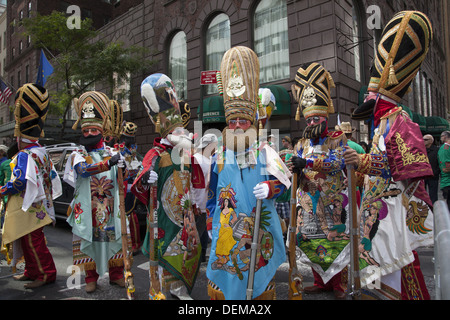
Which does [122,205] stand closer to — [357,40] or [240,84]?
[240,84]

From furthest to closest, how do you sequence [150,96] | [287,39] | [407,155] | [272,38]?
1. [272,38]
2. [287,39]
3. [150,96]
4. [407,155]

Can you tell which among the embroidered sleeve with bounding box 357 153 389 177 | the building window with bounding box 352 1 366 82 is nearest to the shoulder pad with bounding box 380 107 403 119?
the embroidered sleeve with bounding box 357 153 389 177

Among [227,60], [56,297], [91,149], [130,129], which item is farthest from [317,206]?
[130,129]

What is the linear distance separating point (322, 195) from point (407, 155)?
1204mm

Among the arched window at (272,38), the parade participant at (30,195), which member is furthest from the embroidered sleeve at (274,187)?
the arched window at (272,38)

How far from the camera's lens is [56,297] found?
4.05 meters

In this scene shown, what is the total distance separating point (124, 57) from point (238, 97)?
13.9 meters

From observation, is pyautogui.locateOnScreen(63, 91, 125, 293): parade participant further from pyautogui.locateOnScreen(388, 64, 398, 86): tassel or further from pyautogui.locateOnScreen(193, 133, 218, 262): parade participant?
pyautogui.locateOnScreen(388, 64, 398, 86): tassel

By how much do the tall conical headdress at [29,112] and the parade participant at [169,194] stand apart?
83.4 inches

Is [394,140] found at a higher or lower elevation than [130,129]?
lower

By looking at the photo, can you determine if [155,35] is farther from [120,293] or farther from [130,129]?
[120,293]

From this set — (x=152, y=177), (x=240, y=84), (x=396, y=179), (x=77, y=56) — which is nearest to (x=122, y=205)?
(x=152, y=177)

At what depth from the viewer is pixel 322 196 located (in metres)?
3.80

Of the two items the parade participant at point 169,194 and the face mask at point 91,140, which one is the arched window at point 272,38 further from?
the parade participant at point 169,194
